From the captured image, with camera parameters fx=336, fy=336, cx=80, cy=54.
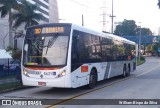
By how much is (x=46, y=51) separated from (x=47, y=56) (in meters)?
0.22

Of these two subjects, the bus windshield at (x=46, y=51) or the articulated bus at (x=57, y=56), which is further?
the bus windshield at (x=46, y=51)

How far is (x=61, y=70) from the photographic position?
13.9 metres

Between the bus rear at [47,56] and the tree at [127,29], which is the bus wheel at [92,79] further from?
the tree at [127,29]

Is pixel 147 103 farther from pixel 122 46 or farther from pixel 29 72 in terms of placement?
pixel 122 46

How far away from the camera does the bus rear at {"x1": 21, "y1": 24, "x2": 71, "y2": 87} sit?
13945 mm

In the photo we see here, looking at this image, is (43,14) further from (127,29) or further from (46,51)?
(46,51)

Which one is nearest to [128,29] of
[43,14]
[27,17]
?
[43,14]

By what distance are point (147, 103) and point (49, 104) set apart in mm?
3527

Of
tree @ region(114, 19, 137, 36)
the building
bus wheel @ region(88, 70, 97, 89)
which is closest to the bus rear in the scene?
the building

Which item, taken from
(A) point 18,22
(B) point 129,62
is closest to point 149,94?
(B) point 129,62

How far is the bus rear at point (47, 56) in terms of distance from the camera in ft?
45.8

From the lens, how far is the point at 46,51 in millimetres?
14219

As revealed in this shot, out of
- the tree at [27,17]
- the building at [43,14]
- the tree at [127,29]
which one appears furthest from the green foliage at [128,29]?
the tree at [27,17]

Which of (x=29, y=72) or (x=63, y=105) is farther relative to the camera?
(x=29, y=72)
